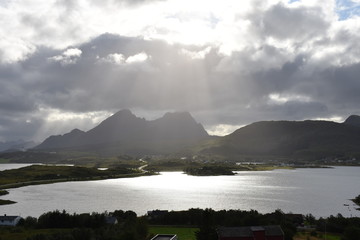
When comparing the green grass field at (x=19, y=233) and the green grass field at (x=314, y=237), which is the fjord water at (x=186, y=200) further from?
the green grass field at (x=314, y=237)

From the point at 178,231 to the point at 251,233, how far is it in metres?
23.3

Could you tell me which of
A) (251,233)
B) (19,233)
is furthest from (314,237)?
(19,233)

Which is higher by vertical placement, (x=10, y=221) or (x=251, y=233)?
(x=10, y=221)

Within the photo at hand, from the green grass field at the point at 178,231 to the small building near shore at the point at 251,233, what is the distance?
1163 cm

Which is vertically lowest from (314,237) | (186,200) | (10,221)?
(314,237)

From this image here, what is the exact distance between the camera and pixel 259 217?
7919 centimetres

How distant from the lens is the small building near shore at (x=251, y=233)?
6412cm

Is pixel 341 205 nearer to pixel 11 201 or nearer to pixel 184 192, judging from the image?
pixel 184 192

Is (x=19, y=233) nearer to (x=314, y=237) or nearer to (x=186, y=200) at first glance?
(x=314, y=237)

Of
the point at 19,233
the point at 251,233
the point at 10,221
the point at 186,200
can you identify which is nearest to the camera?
the point at 251,233

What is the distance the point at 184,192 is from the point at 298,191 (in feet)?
168

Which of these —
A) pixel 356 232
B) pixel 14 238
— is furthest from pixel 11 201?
pixel 356 232

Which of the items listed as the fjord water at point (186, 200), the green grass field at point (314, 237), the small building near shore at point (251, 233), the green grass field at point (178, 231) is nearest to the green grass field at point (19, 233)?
the green grass field at point (178, 231)

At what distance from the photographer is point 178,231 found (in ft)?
273
